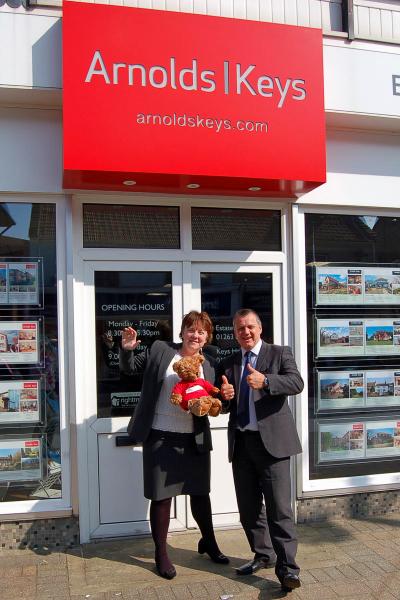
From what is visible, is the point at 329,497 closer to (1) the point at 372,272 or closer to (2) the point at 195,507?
(2) the point at 195,507

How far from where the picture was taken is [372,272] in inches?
206

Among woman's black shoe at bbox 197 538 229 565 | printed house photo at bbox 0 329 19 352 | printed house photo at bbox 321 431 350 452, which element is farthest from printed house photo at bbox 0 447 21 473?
printed house photo at bbox 321 431 350 452

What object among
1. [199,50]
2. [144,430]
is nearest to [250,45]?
[199,50]

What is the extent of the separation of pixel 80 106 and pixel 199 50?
37.1 inches

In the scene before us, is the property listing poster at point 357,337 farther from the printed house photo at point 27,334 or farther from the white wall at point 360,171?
the printed house photo at point 27,334

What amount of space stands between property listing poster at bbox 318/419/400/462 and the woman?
1.51 meters

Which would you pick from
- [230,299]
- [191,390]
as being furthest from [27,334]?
[230,299]

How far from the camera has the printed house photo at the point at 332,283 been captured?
5.08 meters

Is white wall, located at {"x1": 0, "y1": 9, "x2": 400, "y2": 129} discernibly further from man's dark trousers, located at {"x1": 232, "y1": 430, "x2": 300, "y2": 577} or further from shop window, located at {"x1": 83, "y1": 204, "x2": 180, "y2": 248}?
man's dark trousers, located at {"x1": 232, "y1": 430, "x2": 300, "y2": 577}

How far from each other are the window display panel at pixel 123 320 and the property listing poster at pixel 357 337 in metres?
1.35

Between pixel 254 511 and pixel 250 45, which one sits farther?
pixel 250 45

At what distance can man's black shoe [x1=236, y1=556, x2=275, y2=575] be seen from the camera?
12.9 feet

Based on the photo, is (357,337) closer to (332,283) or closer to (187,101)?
(332,283)

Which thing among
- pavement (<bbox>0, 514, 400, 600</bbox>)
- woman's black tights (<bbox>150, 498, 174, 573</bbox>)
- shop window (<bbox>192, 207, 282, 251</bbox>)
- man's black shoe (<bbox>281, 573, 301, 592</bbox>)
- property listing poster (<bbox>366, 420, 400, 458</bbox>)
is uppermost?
shop window (<bbox>192, 207, 282, 251</bbox>)
